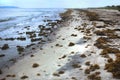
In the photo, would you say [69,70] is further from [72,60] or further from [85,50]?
[85,50]

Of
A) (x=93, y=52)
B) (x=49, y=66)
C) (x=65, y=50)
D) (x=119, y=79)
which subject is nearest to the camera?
(x=119, y=79)

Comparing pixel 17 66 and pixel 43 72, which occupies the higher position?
pixel 17 66

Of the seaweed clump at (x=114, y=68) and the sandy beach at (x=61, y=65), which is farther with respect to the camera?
the sandy beach at (x=61, y=65)

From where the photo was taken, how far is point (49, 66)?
57.1 feet

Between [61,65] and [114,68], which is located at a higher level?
[61,65]

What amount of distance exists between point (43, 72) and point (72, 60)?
3.04m

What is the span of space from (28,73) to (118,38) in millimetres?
12547

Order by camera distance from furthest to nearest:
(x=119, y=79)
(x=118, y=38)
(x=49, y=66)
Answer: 1. (x=118, y=38)
2. (x=49, y=66)
3. (x=119, y=79)

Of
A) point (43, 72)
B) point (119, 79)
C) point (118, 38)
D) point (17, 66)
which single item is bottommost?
point (119, 79)

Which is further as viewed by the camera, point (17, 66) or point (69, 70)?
point (17, 66)

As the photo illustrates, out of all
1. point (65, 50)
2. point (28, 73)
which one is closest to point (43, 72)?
point (28, 73)

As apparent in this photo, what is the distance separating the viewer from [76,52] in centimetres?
2086

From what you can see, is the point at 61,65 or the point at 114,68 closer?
the point at 114,68

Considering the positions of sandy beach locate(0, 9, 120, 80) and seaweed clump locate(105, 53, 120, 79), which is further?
sandy beach locate(0, 9, 120, 80)
